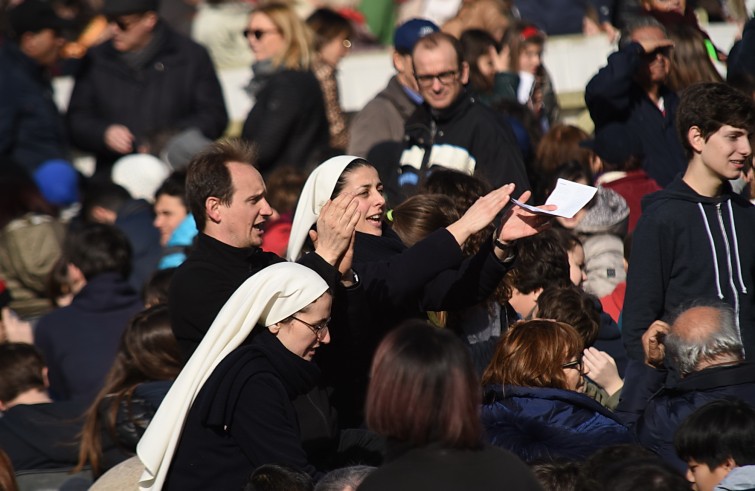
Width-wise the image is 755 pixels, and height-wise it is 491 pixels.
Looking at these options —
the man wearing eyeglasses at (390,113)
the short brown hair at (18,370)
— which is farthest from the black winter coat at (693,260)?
the short brown hair at (18,370)

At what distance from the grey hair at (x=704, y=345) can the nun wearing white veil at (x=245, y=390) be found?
1387 mm

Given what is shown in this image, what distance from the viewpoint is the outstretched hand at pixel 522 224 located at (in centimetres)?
489

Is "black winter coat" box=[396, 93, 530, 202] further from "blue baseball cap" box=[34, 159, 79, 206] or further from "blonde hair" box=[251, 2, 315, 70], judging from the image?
"blue baseball cap" box=[34, 159, 79, 206]

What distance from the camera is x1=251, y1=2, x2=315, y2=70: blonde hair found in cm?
969

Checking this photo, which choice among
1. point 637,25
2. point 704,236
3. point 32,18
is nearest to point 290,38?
point 32,18

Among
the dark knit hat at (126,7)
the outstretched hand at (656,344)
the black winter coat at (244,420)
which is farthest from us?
the dark knit hat at (126,7)

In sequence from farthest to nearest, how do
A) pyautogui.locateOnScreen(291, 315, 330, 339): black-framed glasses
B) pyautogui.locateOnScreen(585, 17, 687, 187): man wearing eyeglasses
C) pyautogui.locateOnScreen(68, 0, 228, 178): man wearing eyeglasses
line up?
pyautogui.locateOnScreen(68, 0, 228, 178): man wearing eyeglasses, pyautogui.locateOnScreen(585, 17, 687, 187): man wearing eyeglasses, pyautogui.locateOnScreen(291, 315, 330, 339): black-framed glasses

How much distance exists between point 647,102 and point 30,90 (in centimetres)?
541

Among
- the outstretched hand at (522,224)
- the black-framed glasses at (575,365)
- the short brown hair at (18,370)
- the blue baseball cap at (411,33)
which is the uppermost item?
the blue baseball cap at (411,33)

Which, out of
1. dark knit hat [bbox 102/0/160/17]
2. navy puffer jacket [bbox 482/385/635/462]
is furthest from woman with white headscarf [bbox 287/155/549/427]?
dark knit hat [bbox 102/0/160/17]

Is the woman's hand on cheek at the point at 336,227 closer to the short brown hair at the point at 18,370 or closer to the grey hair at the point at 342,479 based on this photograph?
the grey hair at the point at 342,479

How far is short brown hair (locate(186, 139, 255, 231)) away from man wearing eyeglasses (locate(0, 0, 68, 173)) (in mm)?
5554

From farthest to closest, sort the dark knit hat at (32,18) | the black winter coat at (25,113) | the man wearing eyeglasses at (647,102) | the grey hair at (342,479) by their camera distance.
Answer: the dark knit hat at (32,18) < the black winter coat at (25,113) < the man wearing eyeglasses at (647,102) < the grey hair at (342,479)

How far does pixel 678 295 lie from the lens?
6.01 metres
